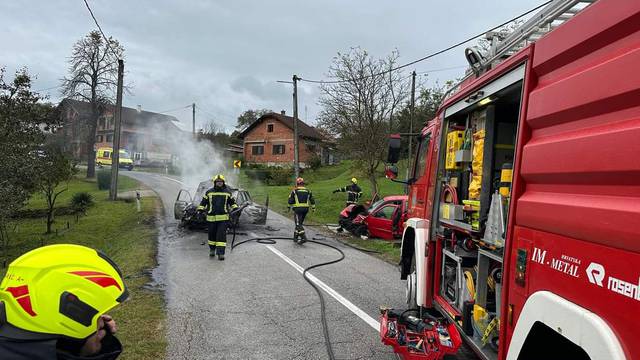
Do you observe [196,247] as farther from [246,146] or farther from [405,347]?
[246,146]

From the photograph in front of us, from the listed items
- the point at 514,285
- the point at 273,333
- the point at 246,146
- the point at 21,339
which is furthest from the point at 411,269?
the point at 246,146

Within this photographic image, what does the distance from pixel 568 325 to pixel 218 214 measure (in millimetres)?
8522

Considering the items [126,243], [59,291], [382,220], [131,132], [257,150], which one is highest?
[131,132]

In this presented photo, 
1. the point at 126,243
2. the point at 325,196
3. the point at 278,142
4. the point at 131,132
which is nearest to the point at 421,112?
the point at 325,196

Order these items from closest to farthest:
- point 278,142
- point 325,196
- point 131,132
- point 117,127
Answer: point 117,127 → point 325,196 → point 278,142 → point 131,132

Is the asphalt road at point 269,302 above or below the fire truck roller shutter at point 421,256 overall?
below

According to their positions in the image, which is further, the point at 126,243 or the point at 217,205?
the point at 126,243

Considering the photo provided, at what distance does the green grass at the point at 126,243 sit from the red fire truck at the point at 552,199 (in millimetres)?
2801

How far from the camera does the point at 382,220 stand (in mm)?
13391

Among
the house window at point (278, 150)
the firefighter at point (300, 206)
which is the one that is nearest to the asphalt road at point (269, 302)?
the firefighter at point (300, 206)

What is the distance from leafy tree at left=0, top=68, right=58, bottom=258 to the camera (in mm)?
14133

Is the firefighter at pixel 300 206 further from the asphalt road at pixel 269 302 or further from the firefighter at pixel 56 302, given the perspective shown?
the firefighter at pixel 56 302

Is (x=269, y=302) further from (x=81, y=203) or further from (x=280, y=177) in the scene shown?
(x=280, y=177)

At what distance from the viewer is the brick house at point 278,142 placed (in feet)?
164
